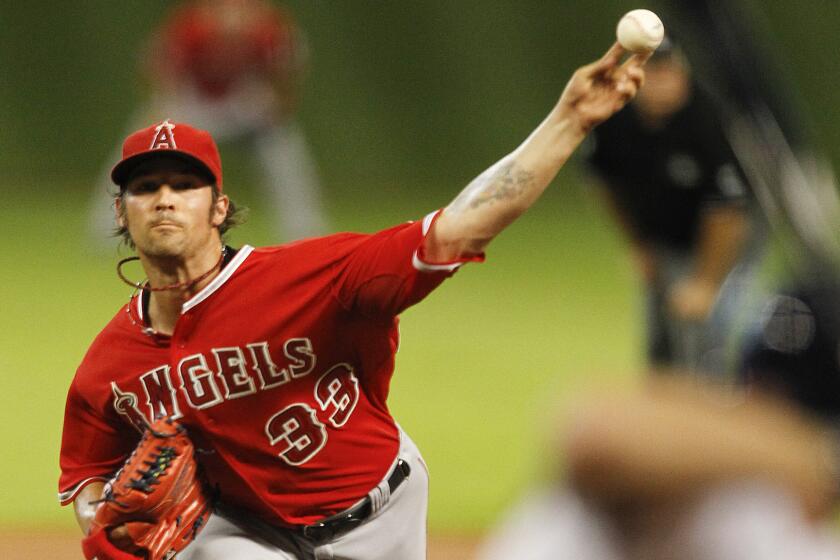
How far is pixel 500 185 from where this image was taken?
3.47 m

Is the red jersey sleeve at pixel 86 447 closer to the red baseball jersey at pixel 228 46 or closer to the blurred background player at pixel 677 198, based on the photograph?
the blurred background player at pixel 677 198

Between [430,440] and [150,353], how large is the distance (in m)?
3.93

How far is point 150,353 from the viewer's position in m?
4.09

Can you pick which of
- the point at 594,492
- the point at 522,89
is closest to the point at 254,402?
the point at 594,492

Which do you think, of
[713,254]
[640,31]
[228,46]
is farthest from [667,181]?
[228,46]

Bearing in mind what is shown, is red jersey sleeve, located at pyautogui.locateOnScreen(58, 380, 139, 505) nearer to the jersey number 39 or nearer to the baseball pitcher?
the baseball pitcher

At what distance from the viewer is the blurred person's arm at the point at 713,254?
6.52m

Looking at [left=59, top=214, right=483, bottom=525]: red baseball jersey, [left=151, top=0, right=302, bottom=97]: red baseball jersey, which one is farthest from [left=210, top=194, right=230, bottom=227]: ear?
[left=151, top=0, right=302, bottom=97]: red baseball jersey

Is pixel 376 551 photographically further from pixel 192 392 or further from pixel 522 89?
pixel 522 89

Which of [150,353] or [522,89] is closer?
[150,353]

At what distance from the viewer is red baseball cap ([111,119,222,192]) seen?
405cm

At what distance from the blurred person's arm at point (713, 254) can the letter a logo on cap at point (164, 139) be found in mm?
3214

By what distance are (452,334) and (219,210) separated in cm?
634

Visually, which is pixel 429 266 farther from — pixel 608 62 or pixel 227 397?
pixel 227 397
